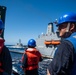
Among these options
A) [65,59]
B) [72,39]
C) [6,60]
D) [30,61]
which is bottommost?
[30,61]

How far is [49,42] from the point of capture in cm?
3744

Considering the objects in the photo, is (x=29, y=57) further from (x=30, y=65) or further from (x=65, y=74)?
(x=65, y=74)

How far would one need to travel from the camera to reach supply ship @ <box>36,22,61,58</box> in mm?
36144

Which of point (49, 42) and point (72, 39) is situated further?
point (49, 42)

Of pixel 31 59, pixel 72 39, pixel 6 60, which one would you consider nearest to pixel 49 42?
pixel 31 59

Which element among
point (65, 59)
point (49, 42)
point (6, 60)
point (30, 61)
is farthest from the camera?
point (49, 42)

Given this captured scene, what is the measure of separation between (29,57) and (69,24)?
468cm

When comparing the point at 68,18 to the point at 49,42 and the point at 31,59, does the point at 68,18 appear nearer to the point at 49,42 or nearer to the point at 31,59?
the point at 31,59

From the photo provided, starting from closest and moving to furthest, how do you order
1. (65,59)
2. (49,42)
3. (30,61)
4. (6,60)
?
1. (65,59)
2. (6,60)
3. (30,61)
4. (49,42)

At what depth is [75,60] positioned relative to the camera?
208 cm

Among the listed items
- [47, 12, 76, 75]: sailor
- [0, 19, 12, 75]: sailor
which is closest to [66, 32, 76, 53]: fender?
[47, 12, 76, 75]: sailor

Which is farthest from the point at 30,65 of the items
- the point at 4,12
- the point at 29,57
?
the point at 4,12

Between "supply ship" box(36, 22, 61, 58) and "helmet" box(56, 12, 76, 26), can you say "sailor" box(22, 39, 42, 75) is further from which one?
"supply ship" box(36, 22, 61, 58)

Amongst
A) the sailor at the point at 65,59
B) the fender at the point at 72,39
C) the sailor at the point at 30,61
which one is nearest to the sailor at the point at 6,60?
the sailor at the point at 65,59
